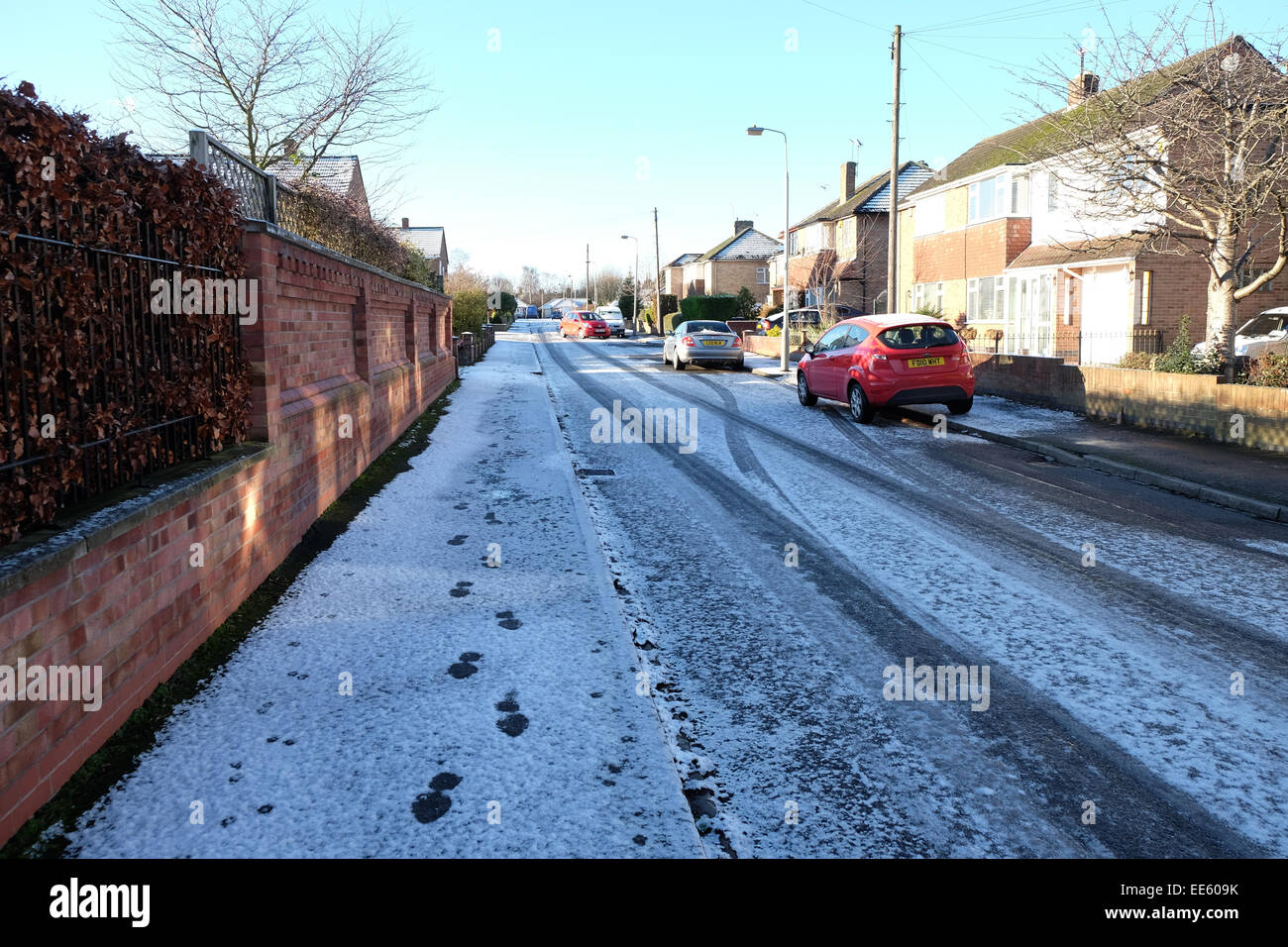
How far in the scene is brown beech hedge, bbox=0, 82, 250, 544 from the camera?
3.46 m

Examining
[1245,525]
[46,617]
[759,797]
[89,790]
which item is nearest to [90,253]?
[46,617]

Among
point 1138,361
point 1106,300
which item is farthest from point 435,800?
point 1106,300

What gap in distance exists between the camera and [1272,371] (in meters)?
11.5

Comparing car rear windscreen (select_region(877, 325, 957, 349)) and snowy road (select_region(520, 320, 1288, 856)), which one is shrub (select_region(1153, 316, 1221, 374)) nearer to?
car rear windscreen (select_region(877, 325, 957, 349))

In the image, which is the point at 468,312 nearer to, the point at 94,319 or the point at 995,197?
the point at 995,197

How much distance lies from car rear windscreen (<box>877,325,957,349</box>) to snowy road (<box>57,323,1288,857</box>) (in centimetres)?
579

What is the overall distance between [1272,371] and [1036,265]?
16.7 meters

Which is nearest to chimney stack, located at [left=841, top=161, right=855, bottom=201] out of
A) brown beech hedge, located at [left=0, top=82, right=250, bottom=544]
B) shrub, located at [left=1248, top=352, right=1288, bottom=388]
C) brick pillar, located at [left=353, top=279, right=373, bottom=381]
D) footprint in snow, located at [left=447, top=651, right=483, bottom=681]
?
shrub, located at [left=1248, top=352, right=1288, bottom=388]

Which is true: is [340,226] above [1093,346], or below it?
above

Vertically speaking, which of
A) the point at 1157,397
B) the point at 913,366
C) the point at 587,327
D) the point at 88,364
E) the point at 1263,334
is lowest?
the point at 1157,397

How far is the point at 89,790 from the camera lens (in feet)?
10.9
